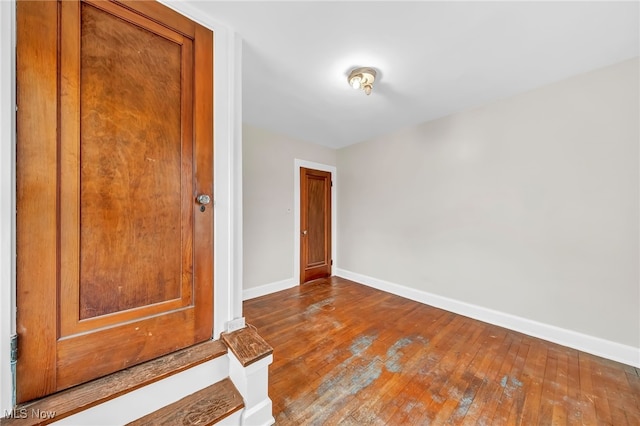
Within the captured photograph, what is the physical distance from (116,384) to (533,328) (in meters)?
3.25

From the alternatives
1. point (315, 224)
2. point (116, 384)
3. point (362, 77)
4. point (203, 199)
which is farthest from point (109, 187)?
point (315, 224)

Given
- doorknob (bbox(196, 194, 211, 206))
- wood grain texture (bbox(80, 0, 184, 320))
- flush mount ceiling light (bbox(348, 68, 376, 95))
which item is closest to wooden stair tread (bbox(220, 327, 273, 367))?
wood grain texture (bbox(80, 0, 184, 320))

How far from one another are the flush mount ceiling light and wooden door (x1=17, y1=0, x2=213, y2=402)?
1099 millimetres

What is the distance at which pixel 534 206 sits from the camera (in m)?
2.13

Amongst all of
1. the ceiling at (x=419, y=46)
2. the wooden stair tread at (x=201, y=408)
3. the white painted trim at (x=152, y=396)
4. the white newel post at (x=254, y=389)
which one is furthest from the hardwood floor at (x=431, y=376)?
the ceiling at (x=419, y=46)

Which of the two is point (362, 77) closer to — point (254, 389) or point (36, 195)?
point (36, 195)

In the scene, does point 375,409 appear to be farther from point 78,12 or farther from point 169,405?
point 78,12

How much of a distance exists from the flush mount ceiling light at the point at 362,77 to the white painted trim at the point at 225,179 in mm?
967

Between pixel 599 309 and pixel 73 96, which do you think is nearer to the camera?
pixel 73 96

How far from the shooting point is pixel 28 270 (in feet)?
2.80

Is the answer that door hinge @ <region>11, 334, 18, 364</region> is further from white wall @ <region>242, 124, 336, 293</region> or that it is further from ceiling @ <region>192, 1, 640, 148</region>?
white wall @ <region>242, 124, 336, 293</region>

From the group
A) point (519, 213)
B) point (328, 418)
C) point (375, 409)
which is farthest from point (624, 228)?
point (328, 418)

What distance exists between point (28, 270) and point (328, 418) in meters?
1.61

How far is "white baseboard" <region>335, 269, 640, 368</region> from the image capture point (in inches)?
69.1
